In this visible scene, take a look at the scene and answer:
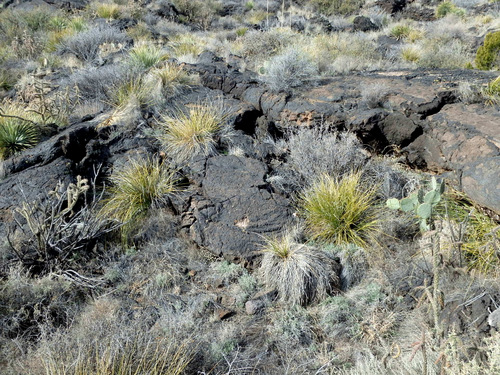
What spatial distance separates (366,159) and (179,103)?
3.54 meters

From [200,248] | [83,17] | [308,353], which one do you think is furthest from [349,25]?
[308,353]

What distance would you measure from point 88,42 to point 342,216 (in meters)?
10.3

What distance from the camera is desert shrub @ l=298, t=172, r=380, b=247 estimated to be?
14.6 feet

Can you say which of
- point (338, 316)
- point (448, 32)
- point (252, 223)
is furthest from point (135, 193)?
point (448, 32)

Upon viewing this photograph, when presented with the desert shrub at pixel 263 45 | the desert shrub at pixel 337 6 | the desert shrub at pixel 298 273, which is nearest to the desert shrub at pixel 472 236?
the desert shrub at pixel 298 273

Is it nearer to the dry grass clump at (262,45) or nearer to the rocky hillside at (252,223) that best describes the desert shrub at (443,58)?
the dry grass clump at (262,45)

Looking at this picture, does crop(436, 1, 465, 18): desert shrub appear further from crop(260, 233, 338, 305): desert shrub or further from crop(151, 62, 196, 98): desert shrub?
crop(260, 233, 338, 305): desert shrub

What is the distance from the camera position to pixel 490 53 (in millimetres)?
9648

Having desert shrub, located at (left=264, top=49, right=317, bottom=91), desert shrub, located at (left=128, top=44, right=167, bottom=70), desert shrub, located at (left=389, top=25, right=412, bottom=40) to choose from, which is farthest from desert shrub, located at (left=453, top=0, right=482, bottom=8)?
desert shrub, located at (left=128, top=44, right=167, bottom=70)

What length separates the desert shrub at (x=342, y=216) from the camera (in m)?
4.45

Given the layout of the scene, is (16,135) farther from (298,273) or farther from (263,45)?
(263,45)

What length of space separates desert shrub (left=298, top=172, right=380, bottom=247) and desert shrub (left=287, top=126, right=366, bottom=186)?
58 centimetres

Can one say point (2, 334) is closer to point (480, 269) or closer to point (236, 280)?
point (236, 280)

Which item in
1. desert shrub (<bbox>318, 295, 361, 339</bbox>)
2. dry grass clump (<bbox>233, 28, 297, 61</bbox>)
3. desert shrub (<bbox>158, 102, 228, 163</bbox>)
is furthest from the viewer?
dry grass clump (<bbox>233, 28, 297, 61</bbox>)
